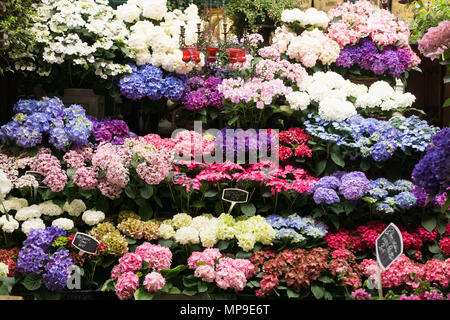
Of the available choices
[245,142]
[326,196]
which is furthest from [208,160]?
[326,196]

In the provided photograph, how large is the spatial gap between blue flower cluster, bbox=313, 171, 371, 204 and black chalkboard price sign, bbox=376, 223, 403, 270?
2.84 ft

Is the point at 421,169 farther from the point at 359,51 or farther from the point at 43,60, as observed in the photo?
the point at 43,60

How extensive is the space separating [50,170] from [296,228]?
163cm

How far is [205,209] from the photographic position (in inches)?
141

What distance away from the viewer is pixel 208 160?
3607 millimetres

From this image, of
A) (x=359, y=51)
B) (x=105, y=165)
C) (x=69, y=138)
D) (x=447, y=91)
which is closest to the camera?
(x=105, y=165)

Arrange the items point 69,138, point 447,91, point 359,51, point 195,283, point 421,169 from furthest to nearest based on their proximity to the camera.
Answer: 1. point 447,91
2. point 359,51
3. point 69,138
4. point 195,283
5. point 421,169

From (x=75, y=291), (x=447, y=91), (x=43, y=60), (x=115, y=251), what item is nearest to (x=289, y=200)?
(x=115, y=251)

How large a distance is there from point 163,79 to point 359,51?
162cm

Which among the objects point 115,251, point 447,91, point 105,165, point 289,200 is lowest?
point 115,251

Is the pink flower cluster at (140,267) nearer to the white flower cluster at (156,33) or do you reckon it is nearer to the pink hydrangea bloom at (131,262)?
the pink hydrangea bloom at (131,262)

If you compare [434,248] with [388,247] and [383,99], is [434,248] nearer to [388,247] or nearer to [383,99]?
[388,247]

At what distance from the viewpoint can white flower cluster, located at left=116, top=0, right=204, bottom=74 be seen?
3.90 m

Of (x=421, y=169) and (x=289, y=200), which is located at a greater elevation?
(x=421, y=169)
